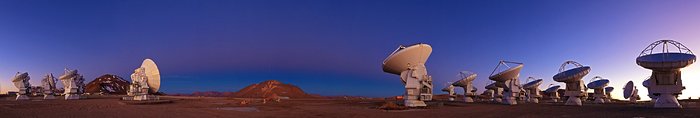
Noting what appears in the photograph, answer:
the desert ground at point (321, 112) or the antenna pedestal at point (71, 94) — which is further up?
the antenna pedestal at point (71, 94)

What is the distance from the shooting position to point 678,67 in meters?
35.7

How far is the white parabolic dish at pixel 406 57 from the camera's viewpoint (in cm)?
3338

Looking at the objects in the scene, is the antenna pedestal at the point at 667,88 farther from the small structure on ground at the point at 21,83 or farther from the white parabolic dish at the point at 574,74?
the small structure on ground at the point at 21,83

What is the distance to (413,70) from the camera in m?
34.2

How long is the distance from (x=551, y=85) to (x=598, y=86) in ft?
62.6

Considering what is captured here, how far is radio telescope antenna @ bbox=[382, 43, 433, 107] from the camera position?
3366cm

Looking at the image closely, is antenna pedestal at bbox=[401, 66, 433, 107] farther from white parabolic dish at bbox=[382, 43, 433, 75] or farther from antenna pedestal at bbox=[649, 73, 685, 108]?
antenna pedestal at bbox=[649, 73, 685, 108]

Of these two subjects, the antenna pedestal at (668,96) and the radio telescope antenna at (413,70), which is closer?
the radio telescope antenna at (413,70)

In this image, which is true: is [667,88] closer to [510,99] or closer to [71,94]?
[510,99]

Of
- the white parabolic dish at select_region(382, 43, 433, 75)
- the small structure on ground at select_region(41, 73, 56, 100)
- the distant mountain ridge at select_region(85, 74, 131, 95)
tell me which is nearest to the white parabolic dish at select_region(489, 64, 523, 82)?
the white parabolic dish at select_region(382, 43, 433, 75)

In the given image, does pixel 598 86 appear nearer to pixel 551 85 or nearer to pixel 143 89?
pixel 551 85

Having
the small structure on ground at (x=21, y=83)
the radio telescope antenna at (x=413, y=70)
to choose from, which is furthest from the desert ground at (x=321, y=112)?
the small structure on ground at (x=21, y=83)

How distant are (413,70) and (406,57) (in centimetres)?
124

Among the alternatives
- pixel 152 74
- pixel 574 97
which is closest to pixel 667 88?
pixel 574 97
